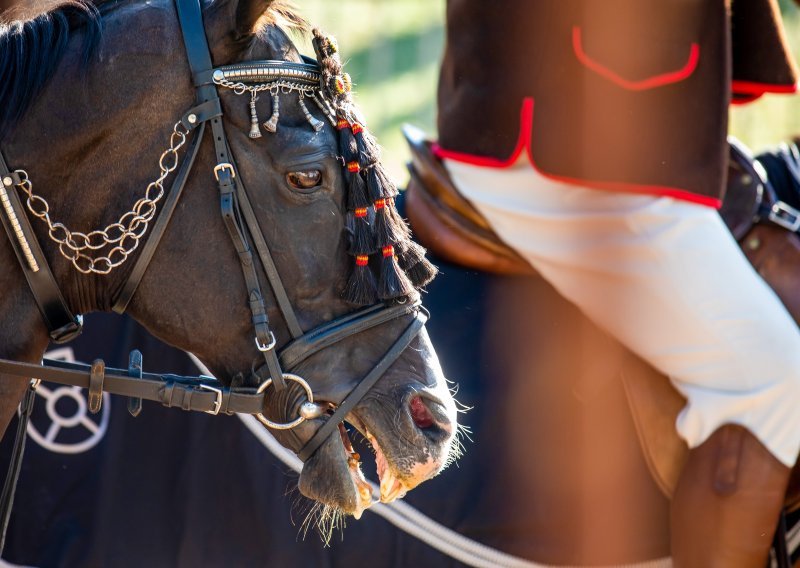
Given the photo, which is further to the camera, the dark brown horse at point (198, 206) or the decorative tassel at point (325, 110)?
the decorative tassel at point (325, 110)

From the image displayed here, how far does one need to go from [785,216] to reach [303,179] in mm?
1769

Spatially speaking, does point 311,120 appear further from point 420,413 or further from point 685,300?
point 685,300

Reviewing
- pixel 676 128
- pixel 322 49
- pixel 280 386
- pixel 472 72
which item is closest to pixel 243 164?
pixel 322 49

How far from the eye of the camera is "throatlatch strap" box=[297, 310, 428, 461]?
2.08 m

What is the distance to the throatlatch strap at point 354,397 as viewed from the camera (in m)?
2.08

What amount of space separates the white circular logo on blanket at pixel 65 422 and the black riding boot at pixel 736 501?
1.91 meters

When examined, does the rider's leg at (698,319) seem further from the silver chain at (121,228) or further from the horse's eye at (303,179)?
the silver chain at (121,228)

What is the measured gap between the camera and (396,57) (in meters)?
15.2

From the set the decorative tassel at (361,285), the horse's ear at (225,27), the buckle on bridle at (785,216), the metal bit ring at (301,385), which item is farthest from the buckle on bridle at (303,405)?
the buckle on bridle at (785,216)

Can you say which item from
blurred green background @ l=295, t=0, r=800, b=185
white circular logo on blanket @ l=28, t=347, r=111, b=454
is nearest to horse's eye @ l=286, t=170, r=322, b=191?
white circular logo on blanket @ l=28, t=347, r=111, b=454

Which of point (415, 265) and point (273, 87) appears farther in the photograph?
point (415, 265)

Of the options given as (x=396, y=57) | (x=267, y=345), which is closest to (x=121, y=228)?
(x=267, y=345)

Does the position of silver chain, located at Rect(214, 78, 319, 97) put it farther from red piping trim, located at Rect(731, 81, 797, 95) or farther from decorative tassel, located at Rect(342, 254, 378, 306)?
red piping trim, located at Rect(731, 81, 797, 95)

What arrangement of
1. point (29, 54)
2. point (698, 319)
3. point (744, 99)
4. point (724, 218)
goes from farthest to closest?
point (744, 99), point (724, 218), point (698, 319), point (29, 54)
